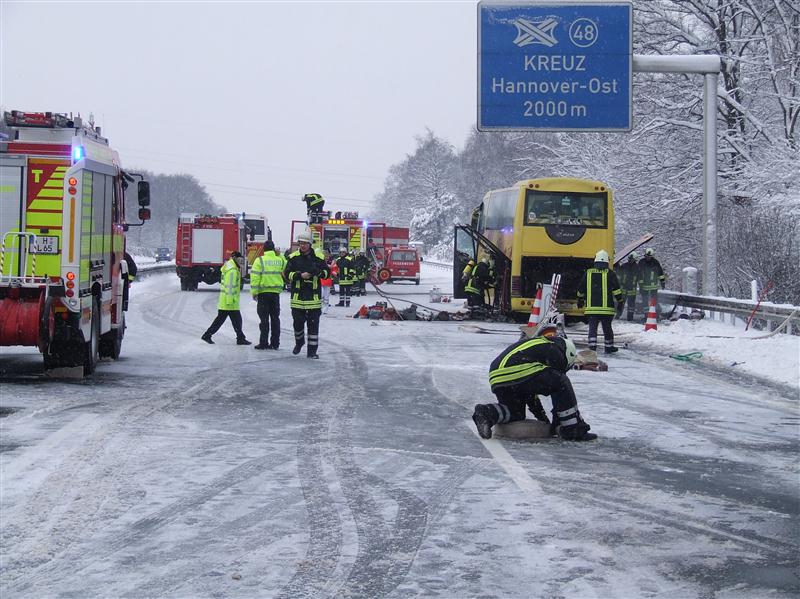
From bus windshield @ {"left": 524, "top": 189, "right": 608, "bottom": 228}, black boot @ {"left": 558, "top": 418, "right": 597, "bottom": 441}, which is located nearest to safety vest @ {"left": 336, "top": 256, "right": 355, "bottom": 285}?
bus windshield @ {"left": 524, "top": 189, "right": 608, "bottom": 228}

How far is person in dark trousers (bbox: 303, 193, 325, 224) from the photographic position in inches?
1806

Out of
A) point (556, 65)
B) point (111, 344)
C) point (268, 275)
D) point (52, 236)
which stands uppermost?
point (556, 65)

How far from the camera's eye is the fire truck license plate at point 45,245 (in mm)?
12930

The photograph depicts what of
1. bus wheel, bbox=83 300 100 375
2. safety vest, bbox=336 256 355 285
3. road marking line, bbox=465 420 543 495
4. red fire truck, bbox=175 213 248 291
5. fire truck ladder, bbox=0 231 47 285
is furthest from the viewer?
red fire truck, bbox=175 213 248 291

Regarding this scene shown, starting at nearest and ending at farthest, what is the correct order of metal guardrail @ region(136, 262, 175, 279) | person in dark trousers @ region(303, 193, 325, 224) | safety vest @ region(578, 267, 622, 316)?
safety vest @ region(578, 267, 622, 316), person in dark trousers @ region(303, 193, 325, 224), metal guardrail @ region(136, 262, 175, 279)

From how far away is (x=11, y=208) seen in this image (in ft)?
42.9

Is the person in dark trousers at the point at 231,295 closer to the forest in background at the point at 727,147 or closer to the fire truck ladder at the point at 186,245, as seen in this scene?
the forest in background at the point at 727,147

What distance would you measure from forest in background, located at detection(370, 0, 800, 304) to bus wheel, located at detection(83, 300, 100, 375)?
1688 centimetres

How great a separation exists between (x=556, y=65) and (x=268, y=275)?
7.70 meters

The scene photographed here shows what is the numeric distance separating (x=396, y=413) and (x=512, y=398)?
5.76 feet

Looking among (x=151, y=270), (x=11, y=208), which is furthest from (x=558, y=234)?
(x=151, y=270)

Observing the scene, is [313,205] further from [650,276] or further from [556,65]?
[556,65]

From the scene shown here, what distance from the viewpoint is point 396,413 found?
1105cm

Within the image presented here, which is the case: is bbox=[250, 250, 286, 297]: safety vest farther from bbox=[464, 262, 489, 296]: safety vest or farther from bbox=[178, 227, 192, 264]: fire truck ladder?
bbox=[178, 227, 192, 264]: fire truck ladder
